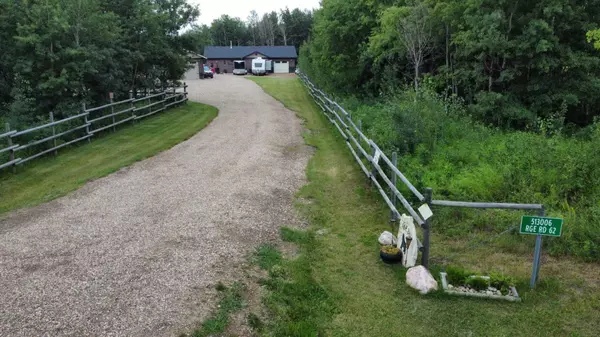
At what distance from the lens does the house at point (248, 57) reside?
7044 cm

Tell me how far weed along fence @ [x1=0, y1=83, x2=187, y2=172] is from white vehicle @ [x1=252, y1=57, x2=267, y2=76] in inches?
1670

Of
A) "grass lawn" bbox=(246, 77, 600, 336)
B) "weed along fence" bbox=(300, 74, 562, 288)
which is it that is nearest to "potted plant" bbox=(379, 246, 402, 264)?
"grass lawn" bbox=(246, 77, 600, 336)

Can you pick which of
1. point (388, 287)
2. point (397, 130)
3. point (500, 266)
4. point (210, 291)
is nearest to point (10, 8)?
point (397, 130)

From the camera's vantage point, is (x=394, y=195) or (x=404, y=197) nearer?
(x=394, y=195)

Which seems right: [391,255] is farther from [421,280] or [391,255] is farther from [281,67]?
[281,67]

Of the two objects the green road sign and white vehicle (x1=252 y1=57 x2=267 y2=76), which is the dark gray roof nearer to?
white vehicle (x1=252 y1=57 x2=267 y2=76)

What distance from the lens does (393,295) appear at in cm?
587

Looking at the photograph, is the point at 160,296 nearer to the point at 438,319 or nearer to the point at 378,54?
the point at 438,319

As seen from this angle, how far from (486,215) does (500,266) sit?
139 cm

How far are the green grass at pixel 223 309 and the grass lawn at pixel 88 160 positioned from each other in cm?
544

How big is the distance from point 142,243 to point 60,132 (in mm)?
8534

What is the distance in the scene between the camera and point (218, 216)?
8.26m

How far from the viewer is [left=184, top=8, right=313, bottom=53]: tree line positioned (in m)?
92.9

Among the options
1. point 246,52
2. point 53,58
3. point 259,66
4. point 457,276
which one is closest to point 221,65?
point 246,52
